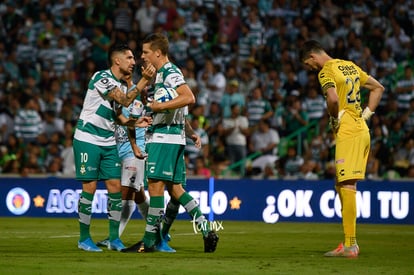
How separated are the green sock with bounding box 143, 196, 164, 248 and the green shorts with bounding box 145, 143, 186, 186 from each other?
30 cm

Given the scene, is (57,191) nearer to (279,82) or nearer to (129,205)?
(279,82)

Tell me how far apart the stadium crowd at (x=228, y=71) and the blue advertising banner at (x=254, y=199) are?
940 millimetres

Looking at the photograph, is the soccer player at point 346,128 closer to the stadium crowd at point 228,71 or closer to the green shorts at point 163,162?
the green shorts at point 163,162

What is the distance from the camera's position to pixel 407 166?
21.9 meters

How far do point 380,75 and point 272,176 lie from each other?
3.93m

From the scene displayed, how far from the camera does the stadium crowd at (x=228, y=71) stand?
22703 millimetres

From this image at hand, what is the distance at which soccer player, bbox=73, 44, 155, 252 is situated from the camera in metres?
12.6

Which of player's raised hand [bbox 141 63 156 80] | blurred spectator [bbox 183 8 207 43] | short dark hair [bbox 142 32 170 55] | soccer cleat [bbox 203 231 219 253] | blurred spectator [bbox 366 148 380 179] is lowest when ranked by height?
soccer cleat [bbox 203 231 219 253]

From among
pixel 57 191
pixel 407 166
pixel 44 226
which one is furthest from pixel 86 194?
pixel 407 166

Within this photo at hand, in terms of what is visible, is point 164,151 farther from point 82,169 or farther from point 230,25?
point 230,25

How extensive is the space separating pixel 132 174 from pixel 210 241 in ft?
6.96

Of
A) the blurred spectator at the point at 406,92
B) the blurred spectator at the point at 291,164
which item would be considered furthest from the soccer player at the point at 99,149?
the blurred spectator at the point at 406,92

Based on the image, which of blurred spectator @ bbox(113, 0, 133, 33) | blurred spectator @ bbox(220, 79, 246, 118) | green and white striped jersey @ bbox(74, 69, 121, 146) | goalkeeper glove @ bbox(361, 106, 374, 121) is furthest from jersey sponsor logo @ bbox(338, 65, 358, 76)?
blurred spectator @ bbox(113, 0, 133, 33)

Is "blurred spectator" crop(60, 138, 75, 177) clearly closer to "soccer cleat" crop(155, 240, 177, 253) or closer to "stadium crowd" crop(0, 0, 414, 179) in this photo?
"stadium crowd" crop(0, 0, 414, 179)
